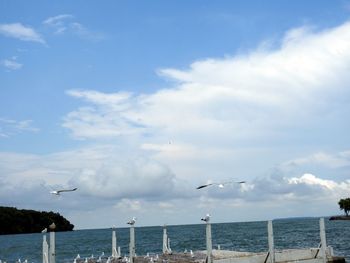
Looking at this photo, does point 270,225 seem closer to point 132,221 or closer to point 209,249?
point 209,249

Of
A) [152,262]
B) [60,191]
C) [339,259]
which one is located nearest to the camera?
[60,191]

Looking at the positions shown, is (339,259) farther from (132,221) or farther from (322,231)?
(132,221)

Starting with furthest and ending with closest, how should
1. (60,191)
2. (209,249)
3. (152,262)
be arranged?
1. (152,262)
2. (60,191)
3. (209,249)

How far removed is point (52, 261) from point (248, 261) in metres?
10.9

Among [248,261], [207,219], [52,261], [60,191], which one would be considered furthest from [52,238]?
[248,261]

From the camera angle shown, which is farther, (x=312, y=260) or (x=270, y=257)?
(x=312, y=260)

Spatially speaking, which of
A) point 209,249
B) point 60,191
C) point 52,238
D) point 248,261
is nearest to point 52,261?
point 52,238

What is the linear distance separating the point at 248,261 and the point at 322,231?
213 inches

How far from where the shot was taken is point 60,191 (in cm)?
2973

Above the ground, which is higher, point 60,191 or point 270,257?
point 60,191

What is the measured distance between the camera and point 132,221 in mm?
33250

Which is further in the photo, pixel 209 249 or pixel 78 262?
pixel 78 262

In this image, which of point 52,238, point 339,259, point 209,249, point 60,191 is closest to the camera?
point 52,238

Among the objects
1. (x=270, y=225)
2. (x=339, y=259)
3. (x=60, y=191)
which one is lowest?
(x=339, y=259)
